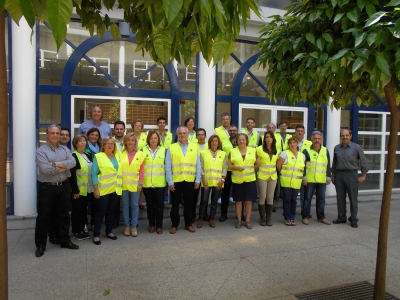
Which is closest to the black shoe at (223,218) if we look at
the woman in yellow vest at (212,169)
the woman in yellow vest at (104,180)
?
the woman in yellow vest at (212,169)

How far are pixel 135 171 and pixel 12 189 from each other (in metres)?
2.69

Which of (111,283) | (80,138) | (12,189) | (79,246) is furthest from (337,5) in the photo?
(12,189)

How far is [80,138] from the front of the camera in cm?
560

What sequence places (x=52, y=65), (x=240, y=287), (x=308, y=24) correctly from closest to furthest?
(x=308, y=24)
(x=240, y=287)
(x=52, y=65)

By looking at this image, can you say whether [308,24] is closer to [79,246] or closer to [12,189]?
[79,246]

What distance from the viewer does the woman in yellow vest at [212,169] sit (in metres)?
6.45

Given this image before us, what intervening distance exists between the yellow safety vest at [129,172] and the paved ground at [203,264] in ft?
2.96

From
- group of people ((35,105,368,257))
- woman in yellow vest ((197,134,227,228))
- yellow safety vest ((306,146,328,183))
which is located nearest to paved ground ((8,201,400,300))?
group of people ((35,105,368,257))

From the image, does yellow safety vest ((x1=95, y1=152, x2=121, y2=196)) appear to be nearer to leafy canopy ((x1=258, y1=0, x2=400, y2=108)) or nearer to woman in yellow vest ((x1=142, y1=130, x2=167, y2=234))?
woman in yellow vest ((x1=142, y1=130, x2=167, y2=234))

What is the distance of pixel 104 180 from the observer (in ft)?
18.1

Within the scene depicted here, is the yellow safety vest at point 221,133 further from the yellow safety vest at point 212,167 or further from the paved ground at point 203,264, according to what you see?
the paved ground at point 203,264

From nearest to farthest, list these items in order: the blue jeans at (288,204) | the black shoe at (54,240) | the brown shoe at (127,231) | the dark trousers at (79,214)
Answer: the black shoe at (54,240), the dark trousers at (79,214), the brown shoe at (127,231), the blue jeans at (288,204)

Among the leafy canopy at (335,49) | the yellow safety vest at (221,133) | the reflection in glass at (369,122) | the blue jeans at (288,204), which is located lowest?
the blue jeans at (288,204)

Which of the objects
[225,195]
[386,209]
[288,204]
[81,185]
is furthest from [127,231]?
[386,209]
